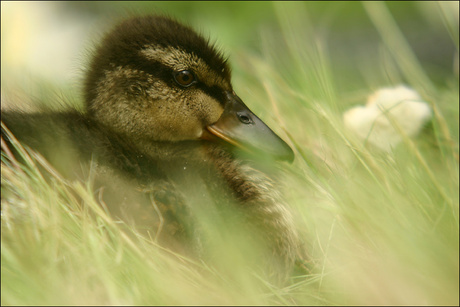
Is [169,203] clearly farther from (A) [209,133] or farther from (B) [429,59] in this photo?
(B) [429,59]

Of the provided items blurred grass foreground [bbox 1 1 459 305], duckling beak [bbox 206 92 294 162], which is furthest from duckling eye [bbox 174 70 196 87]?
blurred grass foreground [bbox 1 1 459 305]

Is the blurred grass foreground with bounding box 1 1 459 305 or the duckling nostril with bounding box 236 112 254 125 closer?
the blurred grass foreground with bounding box 1 1 459 305

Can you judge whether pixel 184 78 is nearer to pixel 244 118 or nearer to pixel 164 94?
pixel 164 94

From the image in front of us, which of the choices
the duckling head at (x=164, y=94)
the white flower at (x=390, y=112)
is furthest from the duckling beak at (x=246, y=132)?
the white flower at (x=390, y=112)

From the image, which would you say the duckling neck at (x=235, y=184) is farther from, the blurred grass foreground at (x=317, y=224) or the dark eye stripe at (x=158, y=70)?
the dark eye stripe at (x=158, y=70)

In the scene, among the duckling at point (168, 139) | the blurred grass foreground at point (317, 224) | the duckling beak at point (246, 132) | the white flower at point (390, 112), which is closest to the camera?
the blurred grass foreground at point (317, 224)

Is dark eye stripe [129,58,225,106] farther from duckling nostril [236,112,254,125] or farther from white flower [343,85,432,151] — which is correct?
white flower [343,85,432,151]

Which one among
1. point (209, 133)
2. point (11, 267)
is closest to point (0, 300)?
point (11, 267)

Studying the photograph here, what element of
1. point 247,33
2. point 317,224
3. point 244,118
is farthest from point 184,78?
point 247,33
